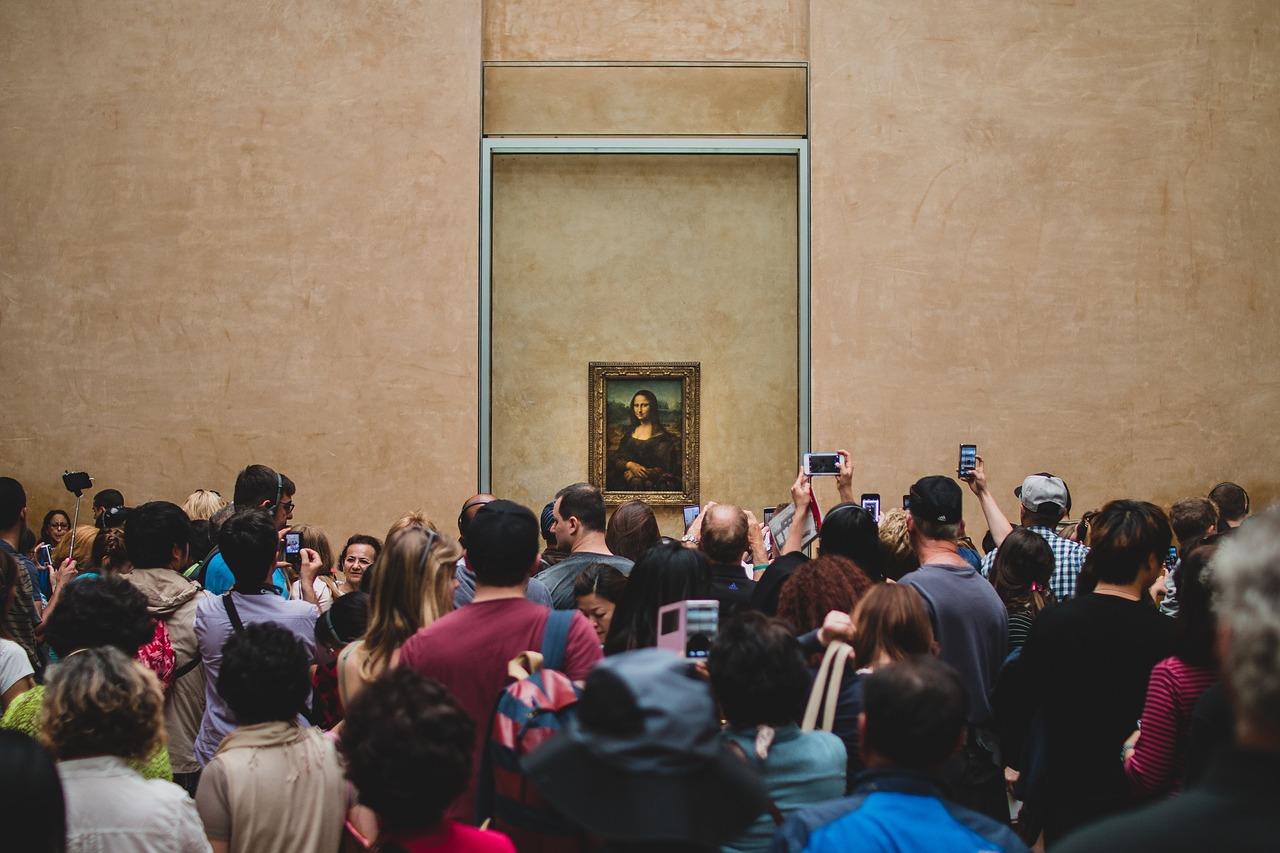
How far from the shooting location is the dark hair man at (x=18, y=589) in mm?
5656

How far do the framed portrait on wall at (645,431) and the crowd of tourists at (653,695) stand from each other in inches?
315

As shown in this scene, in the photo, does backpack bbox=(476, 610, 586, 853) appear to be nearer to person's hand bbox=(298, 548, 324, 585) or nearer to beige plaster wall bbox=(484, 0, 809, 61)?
person's hand bbox=(298, 548, 324, 585)

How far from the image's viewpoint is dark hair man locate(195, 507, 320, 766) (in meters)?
4.71

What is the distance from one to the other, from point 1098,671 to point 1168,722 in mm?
550

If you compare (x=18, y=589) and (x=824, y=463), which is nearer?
(x=18, y=589)

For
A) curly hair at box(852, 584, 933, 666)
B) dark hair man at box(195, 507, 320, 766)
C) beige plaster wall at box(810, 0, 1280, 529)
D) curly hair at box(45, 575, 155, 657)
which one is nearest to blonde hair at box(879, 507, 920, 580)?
curly hair at box(852, 584, 933, 666)

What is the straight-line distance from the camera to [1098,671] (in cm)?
419

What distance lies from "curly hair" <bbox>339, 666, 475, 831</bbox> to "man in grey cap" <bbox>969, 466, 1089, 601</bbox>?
4247 millimetres

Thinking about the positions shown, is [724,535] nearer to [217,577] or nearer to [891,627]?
[891,627]

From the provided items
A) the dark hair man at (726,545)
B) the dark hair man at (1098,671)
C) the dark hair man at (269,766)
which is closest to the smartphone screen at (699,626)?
the dark hair man at (269,766)

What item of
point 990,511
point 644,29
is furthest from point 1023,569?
point 644,29

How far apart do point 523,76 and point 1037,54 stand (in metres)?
5.72

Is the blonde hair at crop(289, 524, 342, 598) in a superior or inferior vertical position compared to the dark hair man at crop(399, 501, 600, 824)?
inferior

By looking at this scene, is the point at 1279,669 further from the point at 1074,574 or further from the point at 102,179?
the point at 102,179
